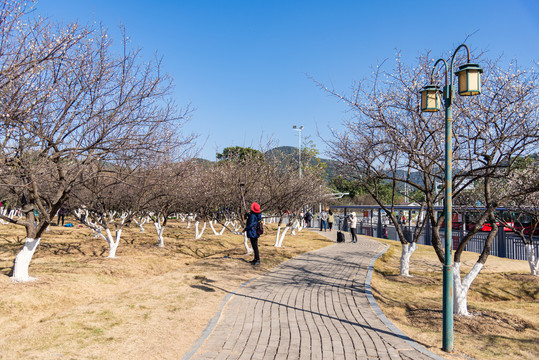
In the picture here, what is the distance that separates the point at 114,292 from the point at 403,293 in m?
7.36

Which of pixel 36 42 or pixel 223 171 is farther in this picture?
pixel 223 171

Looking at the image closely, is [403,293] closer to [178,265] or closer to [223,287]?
[223,287]

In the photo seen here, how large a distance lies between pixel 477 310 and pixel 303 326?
465cm

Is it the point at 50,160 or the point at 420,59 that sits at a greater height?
the point at 420,59

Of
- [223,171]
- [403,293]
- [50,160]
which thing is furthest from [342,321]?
[223,171]

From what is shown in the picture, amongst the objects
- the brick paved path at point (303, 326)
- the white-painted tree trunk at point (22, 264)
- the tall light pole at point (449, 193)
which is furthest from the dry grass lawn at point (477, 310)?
the white-painted tree trunk at point (22, 264)

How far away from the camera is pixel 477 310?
8.25 metres

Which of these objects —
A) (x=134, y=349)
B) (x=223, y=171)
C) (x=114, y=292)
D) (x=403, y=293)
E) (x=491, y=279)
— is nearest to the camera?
(x=134, y=349)

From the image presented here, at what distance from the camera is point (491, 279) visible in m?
12.2

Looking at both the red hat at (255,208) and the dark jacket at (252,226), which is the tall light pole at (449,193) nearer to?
the red hat at (255,208)

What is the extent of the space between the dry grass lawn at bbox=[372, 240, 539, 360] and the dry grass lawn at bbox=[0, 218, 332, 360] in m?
3.69

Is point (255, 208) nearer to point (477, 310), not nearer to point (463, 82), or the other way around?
point (477, 310)

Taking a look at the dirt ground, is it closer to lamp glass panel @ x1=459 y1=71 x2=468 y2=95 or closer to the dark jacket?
the dark jacket

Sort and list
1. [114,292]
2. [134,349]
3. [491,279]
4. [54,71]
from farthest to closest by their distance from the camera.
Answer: [491,279], [114,292], [54,71], [134,349]
